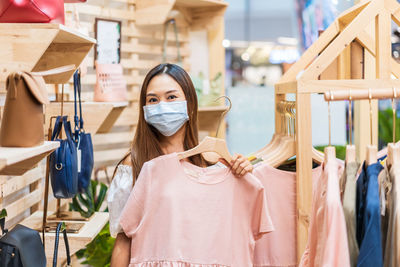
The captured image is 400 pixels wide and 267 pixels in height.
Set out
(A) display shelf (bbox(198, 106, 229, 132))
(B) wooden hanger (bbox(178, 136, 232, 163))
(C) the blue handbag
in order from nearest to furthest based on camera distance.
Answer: (B) wooden hanger (bbox(178, 136, 232, 163))
(C) the blue handbag
(A) display shelf (bbox(198, 106, 229, 132))

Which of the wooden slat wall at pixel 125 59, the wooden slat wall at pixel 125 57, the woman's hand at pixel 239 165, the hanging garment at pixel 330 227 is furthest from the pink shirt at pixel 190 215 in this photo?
the wooden slat wall at pixel 125 59

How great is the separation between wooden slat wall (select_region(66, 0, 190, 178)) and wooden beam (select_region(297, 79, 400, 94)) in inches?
79.0

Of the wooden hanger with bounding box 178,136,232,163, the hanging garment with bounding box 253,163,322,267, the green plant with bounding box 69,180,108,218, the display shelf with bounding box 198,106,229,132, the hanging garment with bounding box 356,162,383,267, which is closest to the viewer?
the hanging garment with bounding box 356,162,383,267

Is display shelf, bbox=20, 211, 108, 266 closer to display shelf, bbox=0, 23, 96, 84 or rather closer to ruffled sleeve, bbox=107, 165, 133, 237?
ruffled sleeve, bbox=107, 165, 133, 237

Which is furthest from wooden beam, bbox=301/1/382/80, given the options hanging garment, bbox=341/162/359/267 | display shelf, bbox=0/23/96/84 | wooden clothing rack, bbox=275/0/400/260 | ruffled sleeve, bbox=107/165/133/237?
display shelf, bbox=0/23/96/84

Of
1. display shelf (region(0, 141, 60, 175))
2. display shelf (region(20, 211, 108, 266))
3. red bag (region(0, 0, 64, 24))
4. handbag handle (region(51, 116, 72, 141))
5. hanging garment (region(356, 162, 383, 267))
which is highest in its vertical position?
red bag (region(0, 0, 64, 24))

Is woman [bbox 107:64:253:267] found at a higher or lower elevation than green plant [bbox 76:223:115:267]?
higher

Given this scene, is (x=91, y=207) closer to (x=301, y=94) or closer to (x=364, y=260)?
(x=301, y=94)

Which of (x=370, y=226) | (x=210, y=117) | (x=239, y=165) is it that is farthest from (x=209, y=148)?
(x=210, y=117)

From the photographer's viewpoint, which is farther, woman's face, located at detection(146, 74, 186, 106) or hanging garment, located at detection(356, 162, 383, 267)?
woman's face, located at detection(146, 74, 186, 106)

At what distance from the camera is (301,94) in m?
2.04

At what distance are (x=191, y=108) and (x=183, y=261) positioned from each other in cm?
63

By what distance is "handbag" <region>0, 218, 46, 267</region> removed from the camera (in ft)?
4.82

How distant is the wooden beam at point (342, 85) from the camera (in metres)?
1.98
